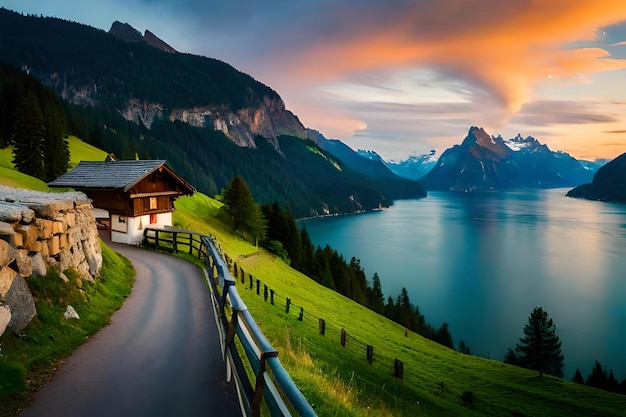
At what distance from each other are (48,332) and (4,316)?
1.72m

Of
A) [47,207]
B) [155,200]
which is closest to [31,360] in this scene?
[47,207]

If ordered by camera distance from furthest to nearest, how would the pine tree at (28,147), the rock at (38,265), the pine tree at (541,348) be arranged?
the pine tree at (28,147) < the pine tree at (541,348) < the rock at (38,265)

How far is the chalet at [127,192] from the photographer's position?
113 ft

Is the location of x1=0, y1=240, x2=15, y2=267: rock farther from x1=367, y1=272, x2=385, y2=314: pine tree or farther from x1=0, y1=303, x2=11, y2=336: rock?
x1=367, y1=272, x2=385, y2=314: pine tree

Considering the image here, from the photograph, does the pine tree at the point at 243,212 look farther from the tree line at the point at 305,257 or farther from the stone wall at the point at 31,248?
the stone wall at the point at 31,248

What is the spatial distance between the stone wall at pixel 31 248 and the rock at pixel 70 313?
1.33m

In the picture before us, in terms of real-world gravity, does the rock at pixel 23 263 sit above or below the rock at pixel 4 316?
above

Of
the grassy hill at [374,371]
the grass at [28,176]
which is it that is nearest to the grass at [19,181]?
the grass at [28,176]

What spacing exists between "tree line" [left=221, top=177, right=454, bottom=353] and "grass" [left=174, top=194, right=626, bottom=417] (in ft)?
28.7

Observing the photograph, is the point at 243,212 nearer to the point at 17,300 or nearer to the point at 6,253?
the point at 17,300

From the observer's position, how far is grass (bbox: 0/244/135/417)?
834 centimetres

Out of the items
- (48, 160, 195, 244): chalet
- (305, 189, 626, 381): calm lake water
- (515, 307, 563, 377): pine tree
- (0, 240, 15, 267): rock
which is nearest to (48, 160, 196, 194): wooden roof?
(48, 160, 195, 244): chalet

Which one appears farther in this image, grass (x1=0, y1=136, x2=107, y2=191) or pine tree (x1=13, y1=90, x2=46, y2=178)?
pine tree (x1=13, y1=90, x2=46, y2=178)

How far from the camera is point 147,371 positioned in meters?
9.68
